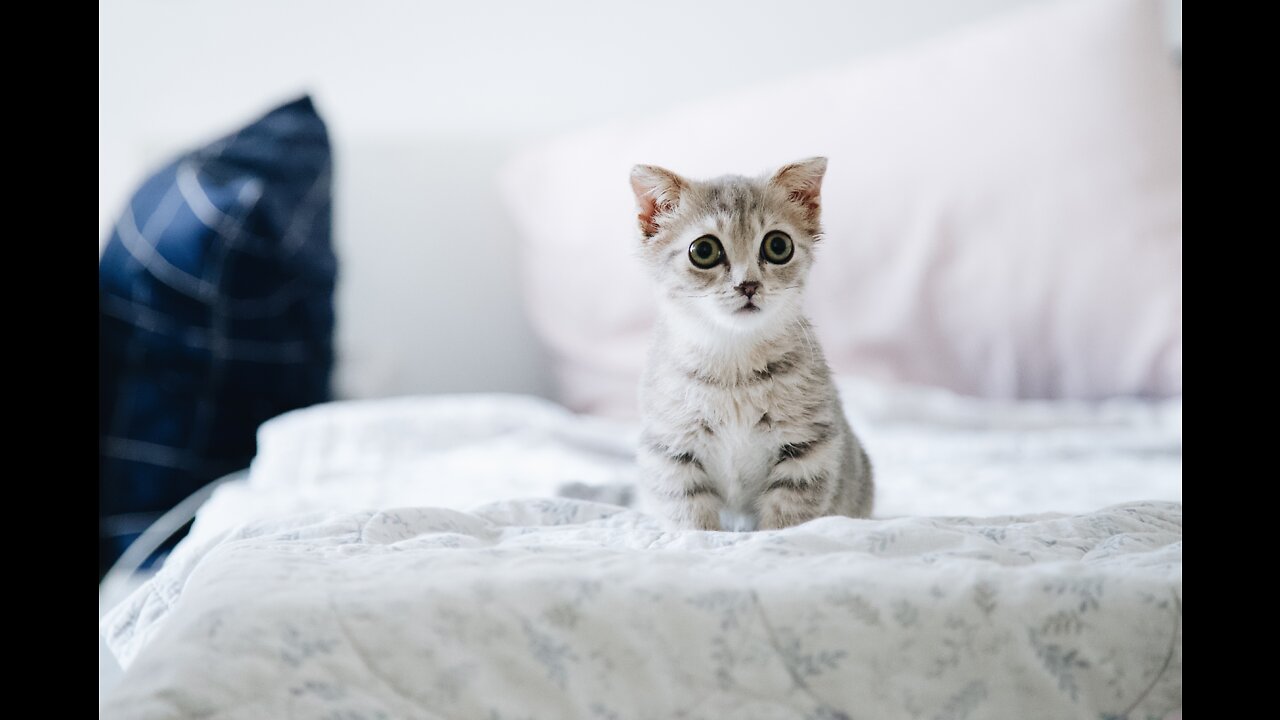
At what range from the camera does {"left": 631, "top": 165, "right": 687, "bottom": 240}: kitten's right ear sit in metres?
0.98

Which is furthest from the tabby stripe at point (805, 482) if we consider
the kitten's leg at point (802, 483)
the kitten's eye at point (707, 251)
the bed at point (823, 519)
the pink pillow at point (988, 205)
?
the pink pillow at point (988, 205)

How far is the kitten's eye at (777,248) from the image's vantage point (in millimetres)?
948

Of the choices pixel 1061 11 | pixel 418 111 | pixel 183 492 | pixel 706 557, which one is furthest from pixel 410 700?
pixel 418 111

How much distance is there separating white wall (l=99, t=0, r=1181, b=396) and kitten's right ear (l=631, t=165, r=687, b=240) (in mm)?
1148

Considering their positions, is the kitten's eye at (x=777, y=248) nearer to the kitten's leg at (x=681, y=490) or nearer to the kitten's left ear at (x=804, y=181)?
the kitten's left ear at (x=804, y=181)

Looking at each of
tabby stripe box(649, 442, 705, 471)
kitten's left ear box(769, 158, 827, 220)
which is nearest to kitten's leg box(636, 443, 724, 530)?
tabby stripe box(649, 442, 705, 471)

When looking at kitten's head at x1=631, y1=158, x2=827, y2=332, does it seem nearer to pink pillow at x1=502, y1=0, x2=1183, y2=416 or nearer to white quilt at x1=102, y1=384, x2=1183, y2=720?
white quilt at x1=102, y1=384, x2=1183, y2=720

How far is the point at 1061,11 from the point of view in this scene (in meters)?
1.75

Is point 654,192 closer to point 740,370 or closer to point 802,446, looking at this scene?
point 740,370

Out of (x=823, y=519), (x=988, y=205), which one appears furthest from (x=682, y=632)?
(x=988, y=205)

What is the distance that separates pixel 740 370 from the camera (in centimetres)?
97
